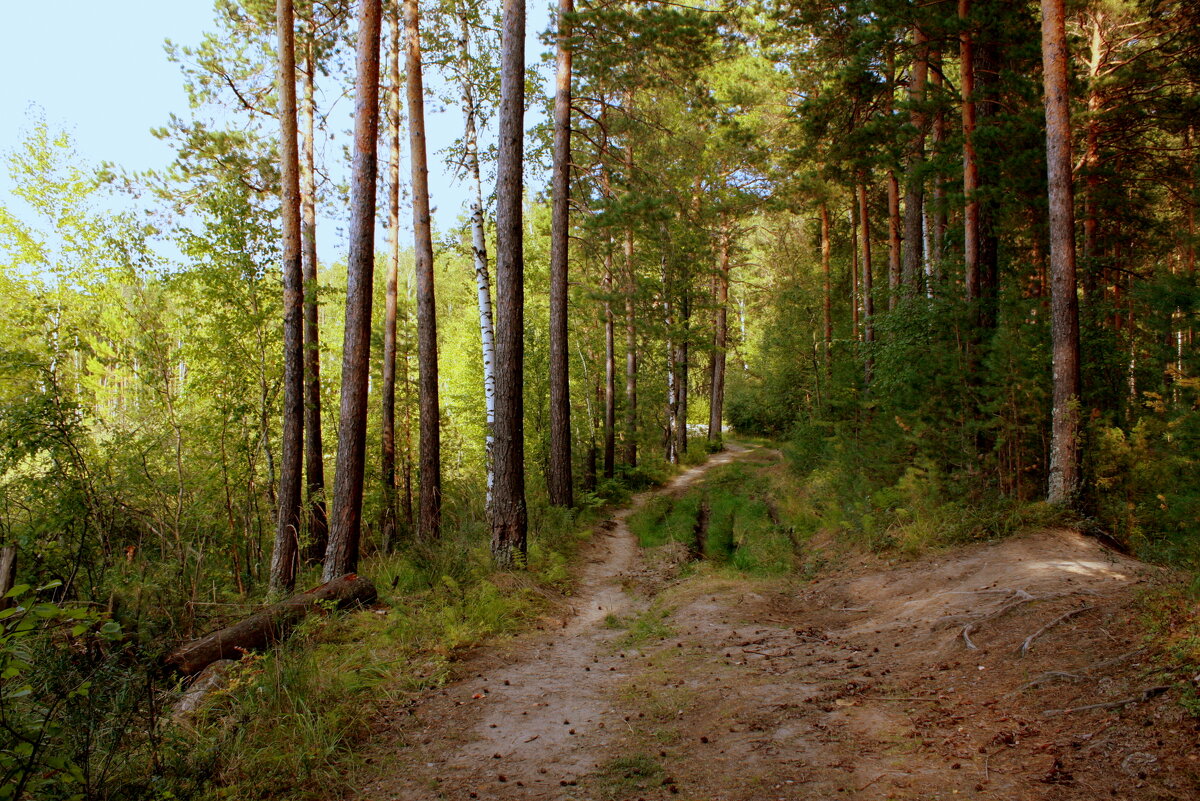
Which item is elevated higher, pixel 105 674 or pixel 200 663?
pixel 105 674

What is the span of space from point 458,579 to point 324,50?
1027 centimetres

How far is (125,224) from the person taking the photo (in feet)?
32.8

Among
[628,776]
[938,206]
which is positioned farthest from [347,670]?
[938,206]

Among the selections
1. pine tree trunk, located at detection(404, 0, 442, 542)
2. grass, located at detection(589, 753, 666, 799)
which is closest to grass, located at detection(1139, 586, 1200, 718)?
grass, located at detection(589, 753, 666, 799)

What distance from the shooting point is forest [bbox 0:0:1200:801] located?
411cm

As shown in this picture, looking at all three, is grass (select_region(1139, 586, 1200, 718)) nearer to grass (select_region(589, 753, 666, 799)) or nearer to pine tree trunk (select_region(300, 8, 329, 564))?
grass (select_region(589, 753, 666, 799))

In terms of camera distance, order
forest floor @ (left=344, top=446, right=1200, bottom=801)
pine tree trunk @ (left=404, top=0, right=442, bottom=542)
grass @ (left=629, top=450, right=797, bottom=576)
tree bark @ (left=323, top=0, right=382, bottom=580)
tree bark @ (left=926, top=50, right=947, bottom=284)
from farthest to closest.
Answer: pine tree trunk @ (left=404, top=0, right=442, bottom=542) < tree bark @ (left=926, top=50, right=947, bottom=284) < grass @ (left=629, top=450, right=797, bottom=576) < tree bark @ (left=323, top=0, right=382, bottom=580) < forest floor @ (left=344, top=446, right=1200, bottom=801)

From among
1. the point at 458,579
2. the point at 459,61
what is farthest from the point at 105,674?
the point at 459,61

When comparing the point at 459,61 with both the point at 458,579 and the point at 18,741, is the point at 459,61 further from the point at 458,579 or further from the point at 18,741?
the point at 18,741

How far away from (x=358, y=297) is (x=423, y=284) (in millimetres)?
4475

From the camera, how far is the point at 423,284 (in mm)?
12484

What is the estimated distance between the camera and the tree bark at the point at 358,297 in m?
8.09

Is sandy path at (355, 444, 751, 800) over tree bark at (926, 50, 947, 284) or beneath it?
beneath

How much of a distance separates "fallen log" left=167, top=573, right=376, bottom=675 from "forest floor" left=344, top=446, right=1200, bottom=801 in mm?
1809
